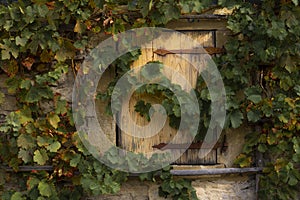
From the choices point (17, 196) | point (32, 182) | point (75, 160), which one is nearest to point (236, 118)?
point (75, 160)

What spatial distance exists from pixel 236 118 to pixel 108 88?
3.29ft

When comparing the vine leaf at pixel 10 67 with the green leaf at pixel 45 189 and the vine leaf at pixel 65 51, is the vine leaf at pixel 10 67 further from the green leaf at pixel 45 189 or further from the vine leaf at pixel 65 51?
the green leaf at pixel 45 189

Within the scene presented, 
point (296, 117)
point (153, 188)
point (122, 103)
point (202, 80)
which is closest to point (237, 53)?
point (202, 80)

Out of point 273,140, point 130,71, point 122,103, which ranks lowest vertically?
point 273,140

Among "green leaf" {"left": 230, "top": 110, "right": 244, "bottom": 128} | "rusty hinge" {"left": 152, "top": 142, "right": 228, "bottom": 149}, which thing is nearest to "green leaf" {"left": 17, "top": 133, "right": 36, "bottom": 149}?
"rusty hinge" {"left": 152, "top": 142, "right": 228, "bottom": 149}

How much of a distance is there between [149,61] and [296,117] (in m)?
1.20

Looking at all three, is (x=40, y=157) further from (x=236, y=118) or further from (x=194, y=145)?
(x=236, y=118)

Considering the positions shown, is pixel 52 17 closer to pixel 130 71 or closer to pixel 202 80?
pixel 130 71

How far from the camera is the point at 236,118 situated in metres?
3.96

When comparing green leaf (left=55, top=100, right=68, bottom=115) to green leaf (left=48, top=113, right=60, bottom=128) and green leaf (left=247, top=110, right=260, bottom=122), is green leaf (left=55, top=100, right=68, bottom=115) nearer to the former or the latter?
green leaf (left=48, top=113, right=60, bottom=128)

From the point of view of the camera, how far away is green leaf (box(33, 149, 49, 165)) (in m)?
3.89

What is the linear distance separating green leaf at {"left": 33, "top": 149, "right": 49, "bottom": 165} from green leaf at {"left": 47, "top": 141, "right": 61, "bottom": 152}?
0.05 m

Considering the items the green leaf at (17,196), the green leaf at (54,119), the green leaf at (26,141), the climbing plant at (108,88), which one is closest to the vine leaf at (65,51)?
the climbing plant at (108,88)

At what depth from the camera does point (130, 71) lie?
13.2 feet
